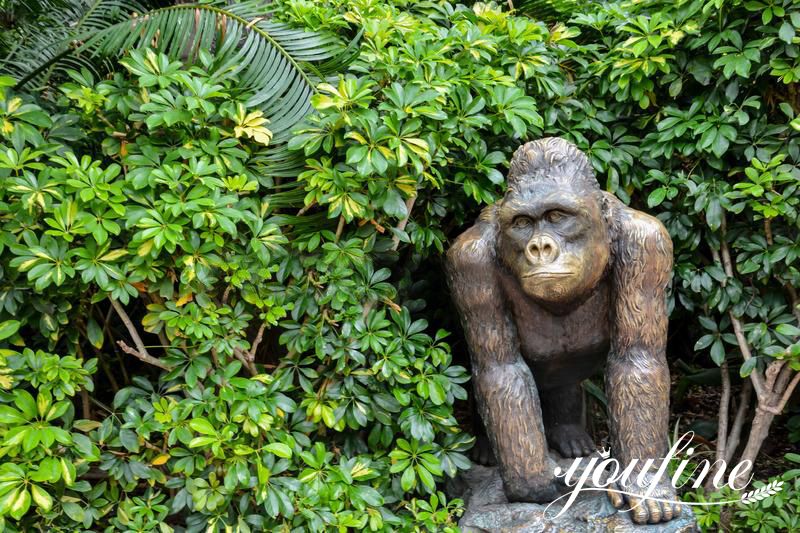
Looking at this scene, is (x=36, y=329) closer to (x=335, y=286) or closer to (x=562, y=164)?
(x=335, y=286)

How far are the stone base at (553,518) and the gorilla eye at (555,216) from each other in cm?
92

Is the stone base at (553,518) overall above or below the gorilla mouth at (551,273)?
below

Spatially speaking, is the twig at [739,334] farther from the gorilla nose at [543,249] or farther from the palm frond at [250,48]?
the palm frond at [250,48]

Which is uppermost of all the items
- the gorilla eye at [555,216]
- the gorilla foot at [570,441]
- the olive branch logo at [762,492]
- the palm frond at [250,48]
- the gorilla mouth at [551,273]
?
the palm frond at [250,48]

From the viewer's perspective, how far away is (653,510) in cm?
255

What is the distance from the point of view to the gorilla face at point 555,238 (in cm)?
246

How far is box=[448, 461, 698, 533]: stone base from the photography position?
2.59 meters

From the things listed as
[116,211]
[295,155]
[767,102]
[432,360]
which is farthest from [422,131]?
[767,102]

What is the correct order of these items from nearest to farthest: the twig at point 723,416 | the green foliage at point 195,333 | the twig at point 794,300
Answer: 1. the green foliage at point 195,333
2. the twig at point 794,300
3. the twig at point 723,416

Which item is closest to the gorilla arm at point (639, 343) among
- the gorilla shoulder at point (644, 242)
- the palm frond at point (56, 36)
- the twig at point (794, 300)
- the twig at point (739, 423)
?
the gorilla shoulder at point (644, 242)

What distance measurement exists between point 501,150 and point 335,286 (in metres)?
0.94

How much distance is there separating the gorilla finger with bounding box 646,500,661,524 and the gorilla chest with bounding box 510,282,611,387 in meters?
0.52

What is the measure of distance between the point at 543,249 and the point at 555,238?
0.05 metres

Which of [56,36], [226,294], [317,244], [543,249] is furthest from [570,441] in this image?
[56,36]
